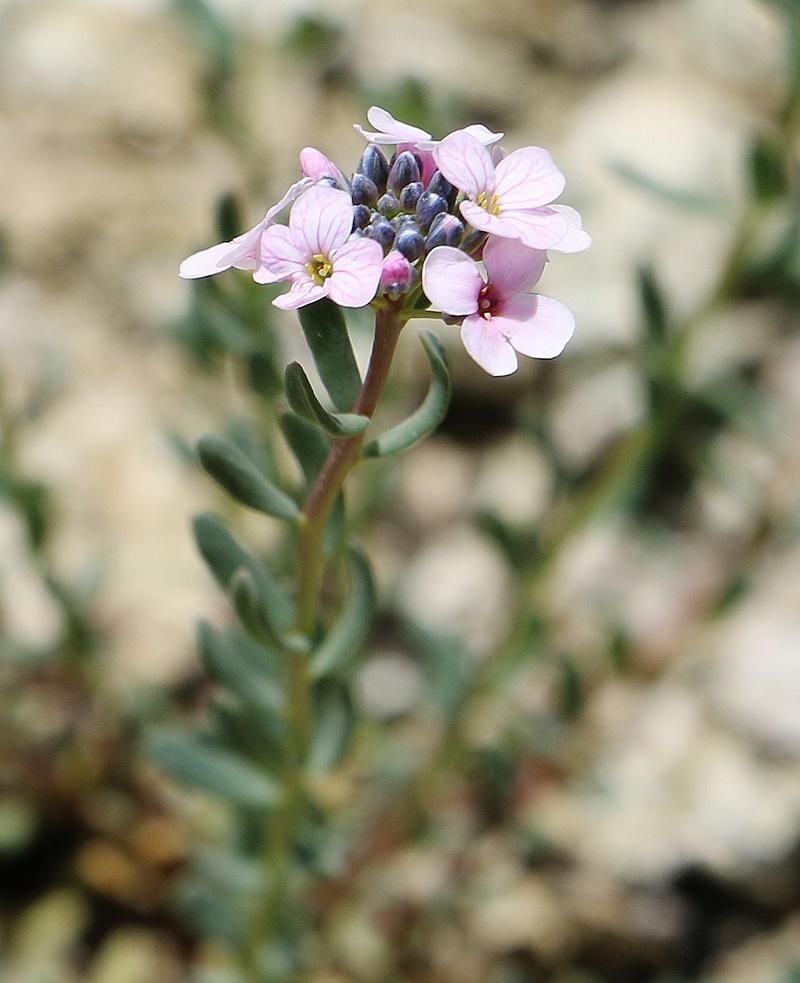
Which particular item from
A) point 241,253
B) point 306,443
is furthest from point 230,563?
point 241,253

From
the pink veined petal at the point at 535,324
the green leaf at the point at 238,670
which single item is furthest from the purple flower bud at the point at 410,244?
the green leaf at the point at 238,670

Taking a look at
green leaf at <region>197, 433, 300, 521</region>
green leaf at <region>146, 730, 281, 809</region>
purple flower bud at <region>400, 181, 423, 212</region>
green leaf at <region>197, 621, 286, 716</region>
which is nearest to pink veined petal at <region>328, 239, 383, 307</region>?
purple flower bud at <region>400, 181, 423, 212</region>

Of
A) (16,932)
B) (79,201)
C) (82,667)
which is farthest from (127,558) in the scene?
(79,201)

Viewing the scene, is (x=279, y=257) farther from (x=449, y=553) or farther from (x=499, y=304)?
(x=449, y=553)

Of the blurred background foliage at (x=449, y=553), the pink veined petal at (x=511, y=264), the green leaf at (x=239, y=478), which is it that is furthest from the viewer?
the blurred background foliage at (x=449, y=553)

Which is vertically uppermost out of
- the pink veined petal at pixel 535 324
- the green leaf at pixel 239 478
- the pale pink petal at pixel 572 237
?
the pale pink petal at pixel 572 237

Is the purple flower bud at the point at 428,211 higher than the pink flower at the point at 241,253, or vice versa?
the purple flower bud at the point at 428,211

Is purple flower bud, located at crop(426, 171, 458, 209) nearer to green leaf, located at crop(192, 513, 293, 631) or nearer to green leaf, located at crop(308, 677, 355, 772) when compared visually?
green leaf, located at crop(192, 513, 293, 631)

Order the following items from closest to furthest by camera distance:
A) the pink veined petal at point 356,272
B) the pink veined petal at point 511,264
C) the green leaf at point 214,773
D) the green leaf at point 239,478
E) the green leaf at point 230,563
→ the pink veined petal at point 356,272, the pink veined petal at point 511,264, the green leaf at point 239,478, the green leaf at point 230,563, the green leaf at point 214,773

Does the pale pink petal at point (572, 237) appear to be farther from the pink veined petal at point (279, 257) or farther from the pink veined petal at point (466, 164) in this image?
the pink veined petal at point (279, 257)
